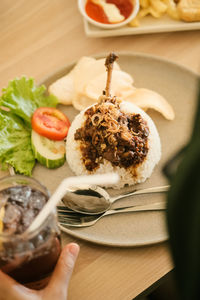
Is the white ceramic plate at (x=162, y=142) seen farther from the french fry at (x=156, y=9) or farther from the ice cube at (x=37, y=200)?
the ice cube at (x=37, y=200)

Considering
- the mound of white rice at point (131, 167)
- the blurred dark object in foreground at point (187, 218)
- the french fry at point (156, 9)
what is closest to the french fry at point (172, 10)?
the french fry at point (156, 9)

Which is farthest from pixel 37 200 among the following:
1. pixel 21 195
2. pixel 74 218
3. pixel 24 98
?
pixel 24 98

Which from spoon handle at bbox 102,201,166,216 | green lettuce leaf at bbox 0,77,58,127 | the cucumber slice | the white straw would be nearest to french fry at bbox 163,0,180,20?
green lettuce leaf at bbox 0,77,58,127

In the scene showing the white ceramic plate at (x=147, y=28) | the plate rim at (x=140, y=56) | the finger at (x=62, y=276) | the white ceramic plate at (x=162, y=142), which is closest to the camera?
the finger at (x=62, y=276)

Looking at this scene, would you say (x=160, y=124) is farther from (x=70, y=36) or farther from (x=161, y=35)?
(x=70, y=36)

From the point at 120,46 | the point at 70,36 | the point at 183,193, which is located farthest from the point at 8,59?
the point at 183,193

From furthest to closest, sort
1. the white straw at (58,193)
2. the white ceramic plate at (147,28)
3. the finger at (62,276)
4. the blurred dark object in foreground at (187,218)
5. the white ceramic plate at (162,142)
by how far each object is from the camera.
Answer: the white ceramic plate at (147,28) < the white ceramic plate at (162,142) < the finger at (62,276) < the white straw at (58,193) < the blurred dark object in foreground at (187,218)

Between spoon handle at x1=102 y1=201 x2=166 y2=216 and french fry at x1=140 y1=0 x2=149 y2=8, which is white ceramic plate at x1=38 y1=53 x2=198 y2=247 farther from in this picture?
french fry at x1=140 y1=0 x2=149 y2=8
